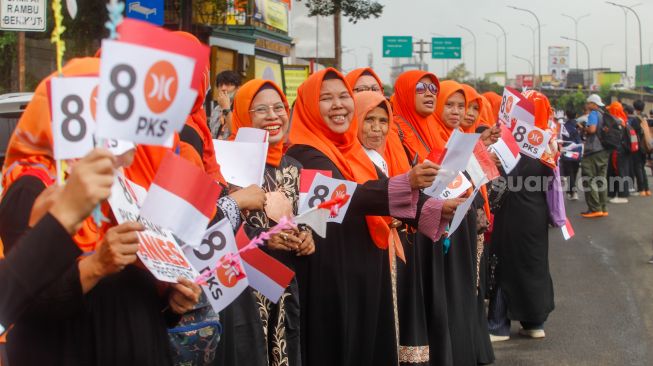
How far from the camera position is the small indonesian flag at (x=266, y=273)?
3.73 meters

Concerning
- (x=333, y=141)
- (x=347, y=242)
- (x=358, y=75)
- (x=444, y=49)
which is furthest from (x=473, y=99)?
(x=444, y=49)

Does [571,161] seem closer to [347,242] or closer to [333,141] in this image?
[333,141]

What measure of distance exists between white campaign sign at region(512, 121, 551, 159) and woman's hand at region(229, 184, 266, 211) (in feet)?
11.5

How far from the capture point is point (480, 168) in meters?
5.66

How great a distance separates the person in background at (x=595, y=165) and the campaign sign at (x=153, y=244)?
14574 millimetres

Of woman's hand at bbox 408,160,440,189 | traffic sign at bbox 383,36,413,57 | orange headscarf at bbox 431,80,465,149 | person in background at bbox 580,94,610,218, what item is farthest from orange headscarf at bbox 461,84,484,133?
traffic sign at bbox 383,36,413,57

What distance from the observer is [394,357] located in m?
5.02

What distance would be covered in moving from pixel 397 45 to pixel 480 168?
45278mm

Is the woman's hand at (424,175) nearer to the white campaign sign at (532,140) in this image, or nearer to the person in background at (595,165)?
the white campaign sign at (532,140)

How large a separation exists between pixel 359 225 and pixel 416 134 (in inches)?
60.1

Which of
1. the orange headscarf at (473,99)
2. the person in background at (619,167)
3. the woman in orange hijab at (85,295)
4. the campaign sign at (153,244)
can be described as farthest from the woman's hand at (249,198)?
Answer: the person in background at (619,167)

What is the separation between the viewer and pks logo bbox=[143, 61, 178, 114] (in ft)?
6.75

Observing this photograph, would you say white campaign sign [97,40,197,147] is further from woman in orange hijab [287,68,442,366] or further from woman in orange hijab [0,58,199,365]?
woman in orange hijab [287,68,442,366]

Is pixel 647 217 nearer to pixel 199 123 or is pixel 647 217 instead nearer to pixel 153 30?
pixel 199 123
